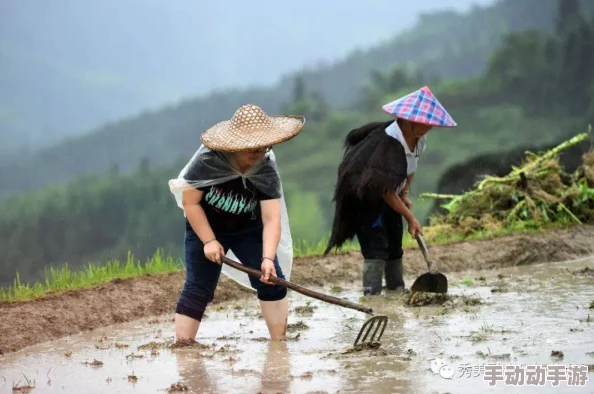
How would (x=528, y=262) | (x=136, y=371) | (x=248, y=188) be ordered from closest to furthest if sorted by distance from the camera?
(x=136, y=371)
(x=248, y=188)
(x=528, y=262)

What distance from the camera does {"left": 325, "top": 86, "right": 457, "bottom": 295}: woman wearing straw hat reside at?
287 inches

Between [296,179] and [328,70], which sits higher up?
[328,70]

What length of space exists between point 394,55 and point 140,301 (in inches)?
563

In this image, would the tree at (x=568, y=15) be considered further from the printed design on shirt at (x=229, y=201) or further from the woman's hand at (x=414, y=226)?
the printed design on shirt at (x=229, y=201)

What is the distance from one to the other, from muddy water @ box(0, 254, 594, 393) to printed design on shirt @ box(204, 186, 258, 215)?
2.76 feet

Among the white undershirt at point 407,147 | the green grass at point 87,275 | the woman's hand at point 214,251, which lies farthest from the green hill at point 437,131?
the woman's hand at point 214,251

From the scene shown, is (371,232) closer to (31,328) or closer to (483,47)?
(31,328)

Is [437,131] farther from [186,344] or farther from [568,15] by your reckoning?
[186,344]

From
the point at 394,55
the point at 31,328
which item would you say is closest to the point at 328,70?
the point at 394,55

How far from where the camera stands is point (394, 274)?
317 inches

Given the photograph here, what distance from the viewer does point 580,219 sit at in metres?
11.2

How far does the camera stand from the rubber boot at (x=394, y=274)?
8.03m

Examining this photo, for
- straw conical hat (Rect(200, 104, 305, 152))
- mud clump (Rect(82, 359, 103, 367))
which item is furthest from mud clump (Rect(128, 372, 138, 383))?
straw conical hat (Rect(200, 104, 305, 152))

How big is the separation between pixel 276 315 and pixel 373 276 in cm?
190
